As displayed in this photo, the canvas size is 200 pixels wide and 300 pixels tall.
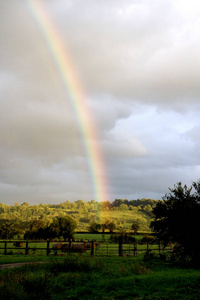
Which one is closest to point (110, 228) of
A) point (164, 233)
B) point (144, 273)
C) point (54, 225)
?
point (54, 225)

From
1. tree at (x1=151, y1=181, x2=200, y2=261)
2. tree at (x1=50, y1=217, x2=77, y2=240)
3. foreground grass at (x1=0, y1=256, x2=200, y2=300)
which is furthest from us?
tree at (x1=50, y1=217, x2=77, y2=240)

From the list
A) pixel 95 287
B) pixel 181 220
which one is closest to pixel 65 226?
pixel 181 220

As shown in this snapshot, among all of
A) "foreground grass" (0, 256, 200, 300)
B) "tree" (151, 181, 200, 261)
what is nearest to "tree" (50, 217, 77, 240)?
"tree" (151, 181, 200, 261)

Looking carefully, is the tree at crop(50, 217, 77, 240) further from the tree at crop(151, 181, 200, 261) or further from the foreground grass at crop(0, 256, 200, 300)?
the foreground grass at crop(0, 256, 200, 300)

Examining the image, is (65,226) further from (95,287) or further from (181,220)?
(95,287)

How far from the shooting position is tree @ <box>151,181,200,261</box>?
78.2 ft

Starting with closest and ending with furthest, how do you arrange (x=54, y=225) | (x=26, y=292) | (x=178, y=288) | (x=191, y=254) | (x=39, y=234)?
(x=26, y=292)
(x=178, y=288)
(x=191, y=254)
(x=39, y=234)
(x=54, y=225)

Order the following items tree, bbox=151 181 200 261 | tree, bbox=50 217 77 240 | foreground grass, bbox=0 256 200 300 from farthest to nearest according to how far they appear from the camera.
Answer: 1. tree, bbox=50 217 77 240
2. tree, bbox=151 181 200 261
3. foreground grass, bbox=0 256 200 300

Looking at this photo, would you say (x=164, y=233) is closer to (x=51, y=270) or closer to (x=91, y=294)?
(x=51, y=270)

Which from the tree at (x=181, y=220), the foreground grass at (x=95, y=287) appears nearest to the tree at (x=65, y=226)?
the tree at (x=181, y=220)

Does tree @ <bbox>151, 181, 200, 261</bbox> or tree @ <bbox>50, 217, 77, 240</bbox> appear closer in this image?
tree @ <bbox>151, 181, 200, 261</bbox>

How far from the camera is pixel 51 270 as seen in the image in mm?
17422

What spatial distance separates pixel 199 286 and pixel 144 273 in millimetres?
4674

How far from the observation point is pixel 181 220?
24922mm
